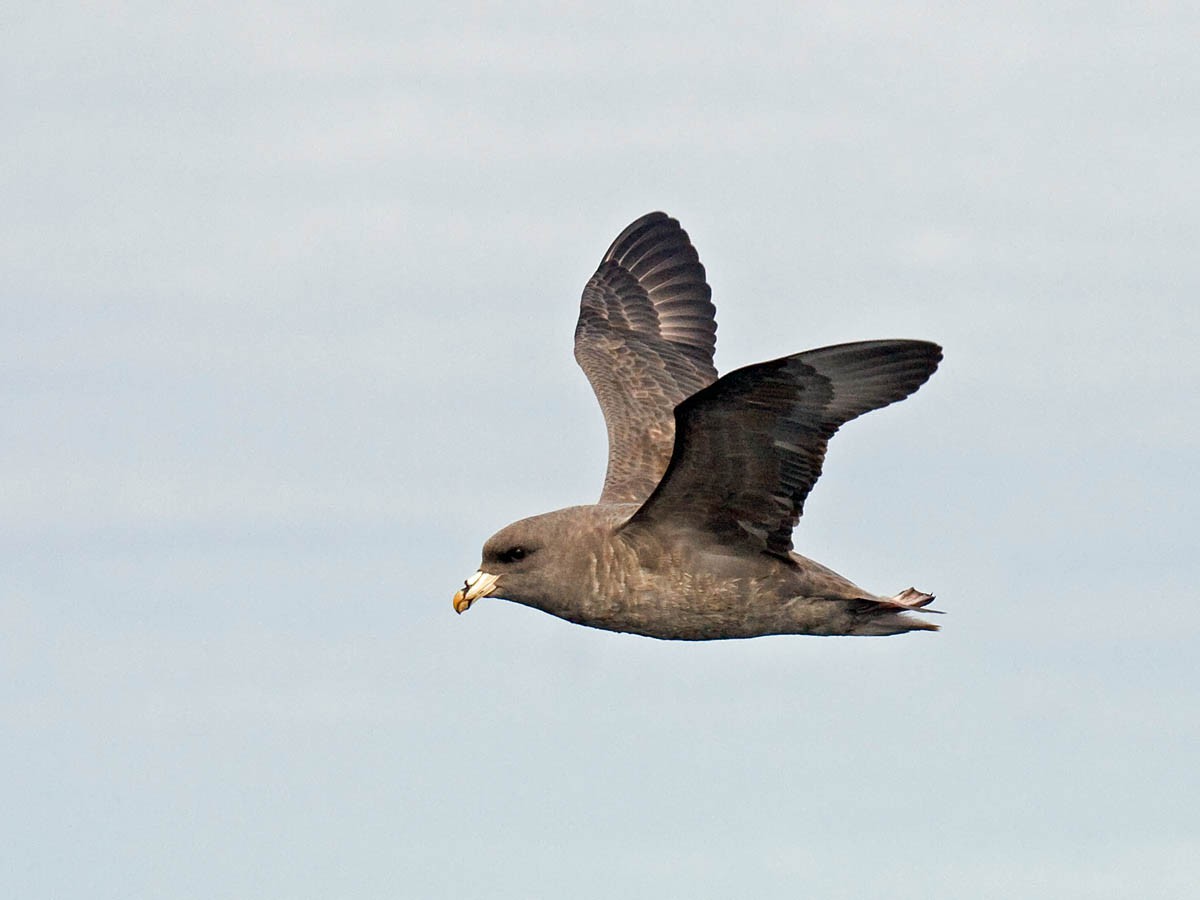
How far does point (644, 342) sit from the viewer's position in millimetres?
20406

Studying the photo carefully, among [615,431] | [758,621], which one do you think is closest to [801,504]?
[758,621]

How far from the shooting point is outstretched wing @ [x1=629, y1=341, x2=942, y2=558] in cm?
1425

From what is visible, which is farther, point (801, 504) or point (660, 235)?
point (660, 235)

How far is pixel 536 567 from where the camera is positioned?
52.0 feet

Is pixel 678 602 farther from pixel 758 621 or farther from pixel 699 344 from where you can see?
pixel 699 344

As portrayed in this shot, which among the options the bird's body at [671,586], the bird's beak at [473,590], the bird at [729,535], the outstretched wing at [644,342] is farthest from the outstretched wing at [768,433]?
the outstretched wing at [644,342]

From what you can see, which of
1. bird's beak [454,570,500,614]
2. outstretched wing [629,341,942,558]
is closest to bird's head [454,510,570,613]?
bird's beak [454,570,500,614]

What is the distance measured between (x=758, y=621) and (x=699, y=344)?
505 centimetres

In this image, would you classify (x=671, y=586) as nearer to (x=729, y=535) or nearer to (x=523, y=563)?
(x=729, y=535)

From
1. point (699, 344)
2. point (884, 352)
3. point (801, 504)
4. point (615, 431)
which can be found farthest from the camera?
point (699, 344)

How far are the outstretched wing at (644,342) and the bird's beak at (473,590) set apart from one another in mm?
2028

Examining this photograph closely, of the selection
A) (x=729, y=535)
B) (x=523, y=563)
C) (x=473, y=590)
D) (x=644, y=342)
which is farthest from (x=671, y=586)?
(x=644, y=342)

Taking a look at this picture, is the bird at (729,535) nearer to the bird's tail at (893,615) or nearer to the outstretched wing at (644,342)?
the bird's tail at (893,615)

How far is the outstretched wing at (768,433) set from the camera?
1425 centimetres
